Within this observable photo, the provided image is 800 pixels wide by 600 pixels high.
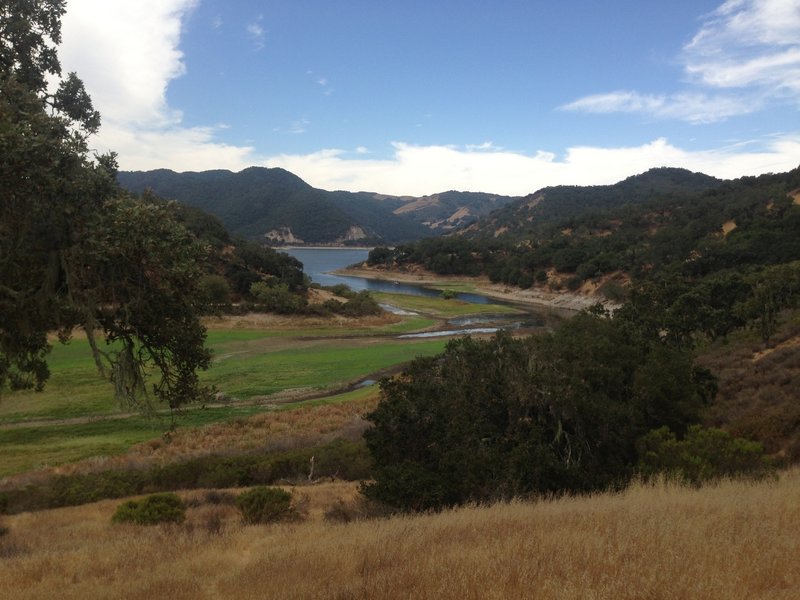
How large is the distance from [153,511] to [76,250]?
9103mm

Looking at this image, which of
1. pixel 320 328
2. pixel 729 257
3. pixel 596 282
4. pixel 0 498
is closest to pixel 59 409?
pixel 0 498

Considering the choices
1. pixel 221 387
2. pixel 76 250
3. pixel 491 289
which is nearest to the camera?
pixel 76 250

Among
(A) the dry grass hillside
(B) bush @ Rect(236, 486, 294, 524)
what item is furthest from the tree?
(A) the dry grass hillside

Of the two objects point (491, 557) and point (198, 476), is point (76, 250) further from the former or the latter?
point (198, 476)

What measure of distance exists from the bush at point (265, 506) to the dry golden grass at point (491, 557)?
9.22ft

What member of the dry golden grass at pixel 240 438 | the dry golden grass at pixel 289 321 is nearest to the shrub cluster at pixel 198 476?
the dry golden grass at pixel 240 438

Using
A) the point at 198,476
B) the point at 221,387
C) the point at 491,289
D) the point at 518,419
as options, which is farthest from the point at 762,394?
the point at 491,289

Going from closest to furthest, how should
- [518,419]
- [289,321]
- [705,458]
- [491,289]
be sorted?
[705,458]
[518,419]
[289,321]
[491,289]

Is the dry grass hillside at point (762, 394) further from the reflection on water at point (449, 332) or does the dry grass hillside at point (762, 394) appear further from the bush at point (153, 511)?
the reflection on water at point (449, 332)

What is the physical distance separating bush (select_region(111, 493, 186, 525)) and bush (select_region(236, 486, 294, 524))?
1.56 metres

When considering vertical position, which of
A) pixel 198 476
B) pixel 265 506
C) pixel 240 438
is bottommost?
pixel 240 438

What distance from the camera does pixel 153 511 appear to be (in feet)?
44.2

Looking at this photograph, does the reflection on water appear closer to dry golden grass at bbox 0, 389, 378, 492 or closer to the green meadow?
the green meadow

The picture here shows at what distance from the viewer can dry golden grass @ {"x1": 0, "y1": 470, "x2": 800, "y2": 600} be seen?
5.09 m
